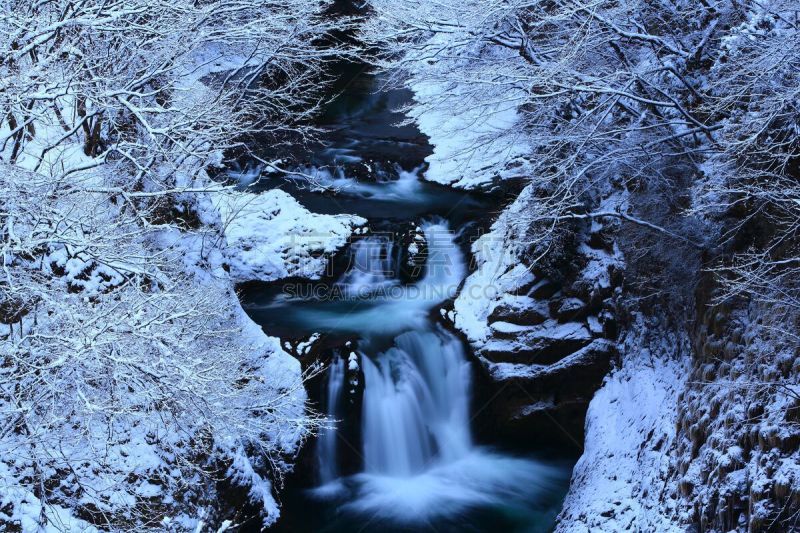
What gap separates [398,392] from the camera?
10.9m

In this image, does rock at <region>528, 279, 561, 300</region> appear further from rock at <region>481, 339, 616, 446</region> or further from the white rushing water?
the white rushing water

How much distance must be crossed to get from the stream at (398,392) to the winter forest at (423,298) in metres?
0.05

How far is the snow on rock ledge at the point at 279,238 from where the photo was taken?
12953 mm

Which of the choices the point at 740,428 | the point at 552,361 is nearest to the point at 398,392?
the point at 552,361

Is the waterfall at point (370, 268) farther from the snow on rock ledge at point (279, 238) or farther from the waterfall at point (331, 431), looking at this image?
the waterfall at point (331, 431)

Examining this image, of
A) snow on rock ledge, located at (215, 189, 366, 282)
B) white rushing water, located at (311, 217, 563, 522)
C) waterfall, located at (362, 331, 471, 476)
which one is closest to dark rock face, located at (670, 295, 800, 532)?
white rushing water, located at (311, 217, 563, 522)

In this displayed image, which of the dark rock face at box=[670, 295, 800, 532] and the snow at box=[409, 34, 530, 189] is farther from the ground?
the snow at box=[409, 34, 530, 189]

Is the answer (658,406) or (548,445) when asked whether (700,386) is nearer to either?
(658,406)

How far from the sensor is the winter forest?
686 centimetres

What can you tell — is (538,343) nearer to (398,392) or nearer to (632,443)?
(632,443)

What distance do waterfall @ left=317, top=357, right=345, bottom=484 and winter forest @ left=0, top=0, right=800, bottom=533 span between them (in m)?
0.03

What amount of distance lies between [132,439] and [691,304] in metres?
7.23

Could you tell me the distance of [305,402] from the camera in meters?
10.4

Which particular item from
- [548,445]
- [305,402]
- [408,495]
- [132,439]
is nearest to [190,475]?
[132,439]
